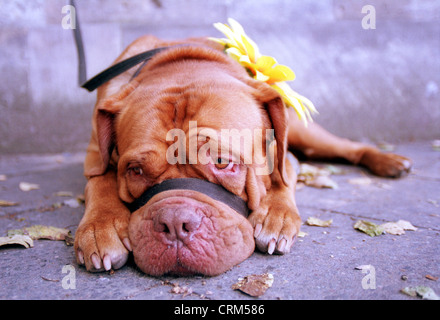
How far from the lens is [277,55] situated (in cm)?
552

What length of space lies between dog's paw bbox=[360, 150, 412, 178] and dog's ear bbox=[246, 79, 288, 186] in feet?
6.00

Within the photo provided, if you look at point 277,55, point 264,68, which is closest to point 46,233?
point 264,68

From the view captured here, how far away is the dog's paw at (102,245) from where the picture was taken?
1829mm

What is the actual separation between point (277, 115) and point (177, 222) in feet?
3.15

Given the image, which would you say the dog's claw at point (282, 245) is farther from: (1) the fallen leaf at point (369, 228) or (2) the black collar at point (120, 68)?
(2) the black collar at point (120, 68)

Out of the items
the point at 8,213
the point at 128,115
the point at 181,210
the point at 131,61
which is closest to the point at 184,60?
the point at 131,61

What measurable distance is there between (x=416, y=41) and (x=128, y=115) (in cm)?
506

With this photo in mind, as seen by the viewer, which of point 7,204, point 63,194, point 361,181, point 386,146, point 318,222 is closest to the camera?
point 318,222

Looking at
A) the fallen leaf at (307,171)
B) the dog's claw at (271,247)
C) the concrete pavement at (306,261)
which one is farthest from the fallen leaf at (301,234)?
the fallen leaf at (307,171)

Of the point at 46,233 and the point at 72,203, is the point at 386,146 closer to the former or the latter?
the point at 72,203

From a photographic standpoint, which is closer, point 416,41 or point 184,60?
point 184,60

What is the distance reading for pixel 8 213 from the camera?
2.77m

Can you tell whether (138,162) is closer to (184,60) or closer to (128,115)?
(128,115)

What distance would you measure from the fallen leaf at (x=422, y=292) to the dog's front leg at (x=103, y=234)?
49.1 inches
